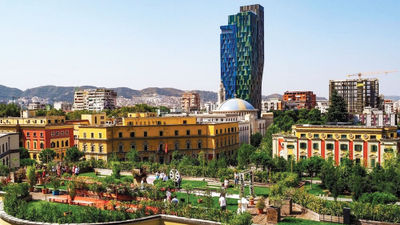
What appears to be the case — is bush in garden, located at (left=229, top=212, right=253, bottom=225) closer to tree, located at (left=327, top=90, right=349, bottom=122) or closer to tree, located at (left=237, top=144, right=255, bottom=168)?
tree, located at (left=237, top=144, right=255, bottom=168)

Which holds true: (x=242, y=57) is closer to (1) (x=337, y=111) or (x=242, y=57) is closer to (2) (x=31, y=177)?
(1) (x=337, y=111)

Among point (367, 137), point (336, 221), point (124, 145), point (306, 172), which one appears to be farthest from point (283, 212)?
point (124, 145)

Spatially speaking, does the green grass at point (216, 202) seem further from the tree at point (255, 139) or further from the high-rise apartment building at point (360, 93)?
the high-rise apartment building at point (360, 93)

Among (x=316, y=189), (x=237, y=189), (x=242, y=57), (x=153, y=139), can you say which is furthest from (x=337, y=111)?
(x=242, y=57)

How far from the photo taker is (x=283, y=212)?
2097 cm

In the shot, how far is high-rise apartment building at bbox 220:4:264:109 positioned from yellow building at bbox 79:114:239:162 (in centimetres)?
7942

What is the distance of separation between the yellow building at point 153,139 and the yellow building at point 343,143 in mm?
13358

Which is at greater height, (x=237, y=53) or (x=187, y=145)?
(x=237, y=53)

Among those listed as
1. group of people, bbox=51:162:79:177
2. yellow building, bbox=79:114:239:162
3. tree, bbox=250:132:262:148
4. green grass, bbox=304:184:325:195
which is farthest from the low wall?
tree, bbox=250:132:262:148

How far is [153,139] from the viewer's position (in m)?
57.8

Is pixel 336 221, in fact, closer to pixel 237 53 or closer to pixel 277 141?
pixel 277 141

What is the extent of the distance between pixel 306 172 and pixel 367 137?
9.33m

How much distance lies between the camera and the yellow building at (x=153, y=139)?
56.1 metres

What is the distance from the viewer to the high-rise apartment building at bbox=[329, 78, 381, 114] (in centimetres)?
13762
